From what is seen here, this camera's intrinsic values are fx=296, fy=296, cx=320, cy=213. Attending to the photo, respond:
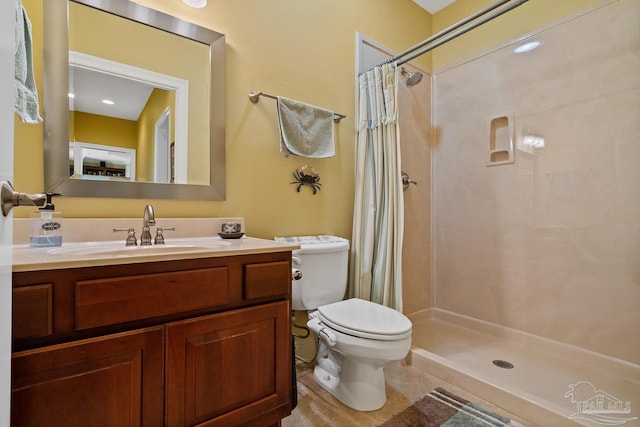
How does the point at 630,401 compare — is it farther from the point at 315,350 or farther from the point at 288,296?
the point at 288,296

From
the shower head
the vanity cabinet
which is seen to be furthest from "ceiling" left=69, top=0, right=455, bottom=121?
the shower head

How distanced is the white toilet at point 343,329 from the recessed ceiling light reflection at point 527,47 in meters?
1.90

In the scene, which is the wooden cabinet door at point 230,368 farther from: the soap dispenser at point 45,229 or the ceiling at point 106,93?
the ceiling at point 106,93

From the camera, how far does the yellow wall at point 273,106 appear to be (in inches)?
54.4

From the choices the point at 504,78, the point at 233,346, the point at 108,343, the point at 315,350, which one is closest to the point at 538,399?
the point at 315,350

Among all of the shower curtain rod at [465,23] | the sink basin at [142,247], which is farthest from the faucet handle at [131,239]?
the shower curtain rod at [465,23]

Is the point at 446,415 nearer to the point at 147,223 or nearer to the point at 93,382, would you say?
the point at 93,382

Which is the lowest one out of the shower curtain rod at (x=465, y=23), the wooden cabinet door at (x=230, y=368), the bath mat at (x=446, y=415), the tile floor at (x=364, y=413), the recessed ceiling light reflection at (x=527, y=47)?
the tile floor at (x=364, y=413)

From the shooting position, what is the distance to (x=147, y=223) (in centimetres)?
121

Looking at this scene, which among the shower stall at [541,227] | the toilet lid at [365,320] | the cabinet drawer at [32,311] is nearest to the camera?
the cabinet drawer at [32,311]

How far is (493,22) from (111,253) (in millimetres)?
2858

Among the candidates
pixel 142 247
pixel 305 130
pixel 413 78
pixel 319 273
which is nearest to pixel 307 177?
pixel 305 130

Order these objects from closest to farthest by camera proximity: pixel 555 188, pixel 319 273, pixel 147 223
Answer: pixel 147 223, pixel 319 273, pixel 555 188

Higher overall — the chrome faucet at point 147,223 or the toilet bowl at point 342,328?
the chrome faucet at point 147,223
